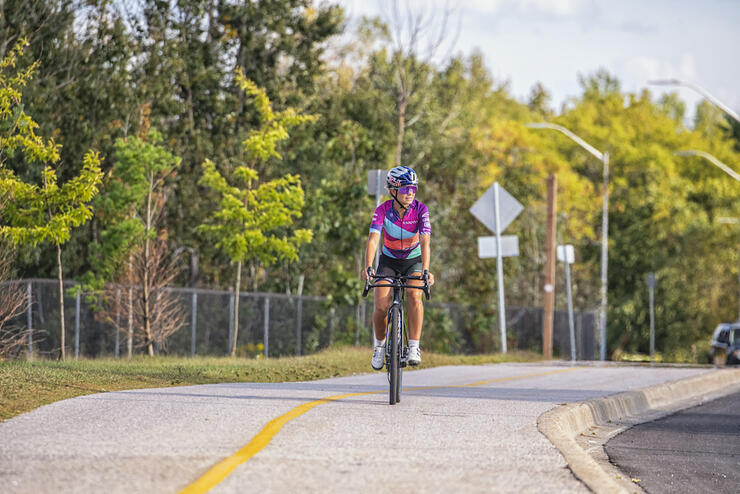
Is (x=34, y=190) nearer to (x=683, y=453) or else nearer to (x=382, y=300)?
(x=382, y=300)

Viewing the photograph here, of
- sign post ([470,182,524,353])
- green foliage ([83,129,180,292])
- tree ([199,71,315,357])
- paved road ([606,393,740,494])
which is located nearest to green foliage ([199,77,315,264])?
tree ([199,71,315,357])

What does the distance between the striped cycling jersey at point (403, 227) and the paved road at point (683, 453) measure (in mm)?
2574

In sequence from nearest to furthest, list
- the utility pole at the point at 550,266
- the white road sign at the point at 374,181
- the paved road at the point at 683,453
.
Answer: the paved road at the point at 683,453 < the white road sign at the point at 374,181 < the utility pole at the point at 550,266

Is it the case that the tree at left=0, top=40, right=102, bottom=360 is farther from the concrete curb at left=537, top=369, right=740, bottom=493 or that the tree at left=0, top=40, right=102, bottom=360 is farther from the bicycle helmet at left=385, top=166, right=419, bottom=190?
the concrete curb at left=537, top=369, right=740, bottom=493

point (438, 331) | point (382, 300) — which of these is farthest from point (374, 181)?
point (438, 331)

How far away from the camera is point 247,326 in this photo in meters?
29.1

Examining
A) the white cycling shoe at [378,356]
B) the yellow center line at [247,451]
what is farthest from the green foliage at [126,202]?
the white cycling shoe at [378,356]

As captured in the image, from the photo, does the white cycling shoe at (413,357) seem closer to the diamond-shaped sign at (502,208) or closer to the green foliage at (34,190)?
the green foliage at (34,190)

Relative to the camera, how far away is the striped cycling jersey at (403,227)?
10.9 m

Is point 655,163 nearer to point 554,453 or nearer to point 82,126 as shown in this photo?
point 82,126

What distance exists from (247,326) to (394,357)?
1861 cm

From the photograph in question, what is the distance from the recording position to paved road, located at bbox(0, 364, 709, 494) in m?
6.34

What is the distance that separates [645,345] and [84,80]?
33.7 metres

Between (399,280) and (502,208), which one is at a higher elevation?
(502,208)
